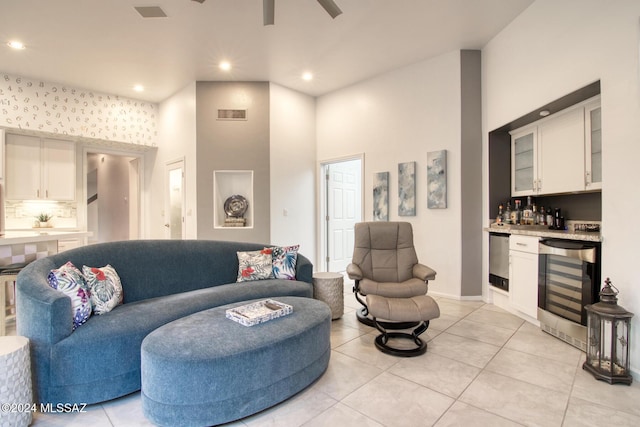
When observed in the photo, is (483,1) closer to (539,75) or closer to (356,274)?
(539,75)

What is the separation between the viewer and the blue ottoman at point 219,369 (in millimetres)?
1561

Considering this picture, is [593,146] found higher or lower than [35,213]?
higher

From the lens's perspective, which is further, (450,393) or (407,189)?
(407,189)

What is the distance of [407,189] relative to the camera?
4434 millimetres

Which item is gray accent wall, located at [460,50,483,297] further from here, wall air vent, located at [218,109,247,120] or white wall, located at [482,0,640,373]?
wall air vent, located at [218,109,247,120]

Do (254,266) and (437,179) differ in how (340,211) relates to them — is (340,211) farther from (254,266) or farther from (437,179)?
(254,266)

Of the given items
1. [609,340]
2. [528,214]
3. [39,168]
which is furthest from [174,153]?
[609,340]

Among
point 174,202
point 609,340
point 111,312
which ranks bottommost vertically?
point 609,340

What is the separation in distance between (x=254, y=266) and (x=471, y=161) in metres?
2.99

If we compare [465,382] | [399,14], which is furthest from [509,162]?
[465,382]

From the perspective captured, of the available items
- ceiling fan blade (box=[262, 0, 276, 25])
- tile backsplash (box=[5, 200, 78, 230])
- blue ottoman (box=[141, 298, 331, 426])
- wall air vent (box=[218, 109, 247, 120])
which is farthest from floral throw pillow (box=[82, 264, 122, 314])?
tile backsplash (box=[5, 200, 78, 230])

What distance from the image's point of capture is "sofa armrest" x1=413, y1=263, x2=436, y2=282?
2.91 meters

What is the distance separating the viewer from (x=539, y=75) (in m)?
3.04

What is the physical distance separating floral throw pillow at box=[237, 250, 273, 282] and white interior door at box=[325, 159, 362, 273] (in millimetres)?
2507
